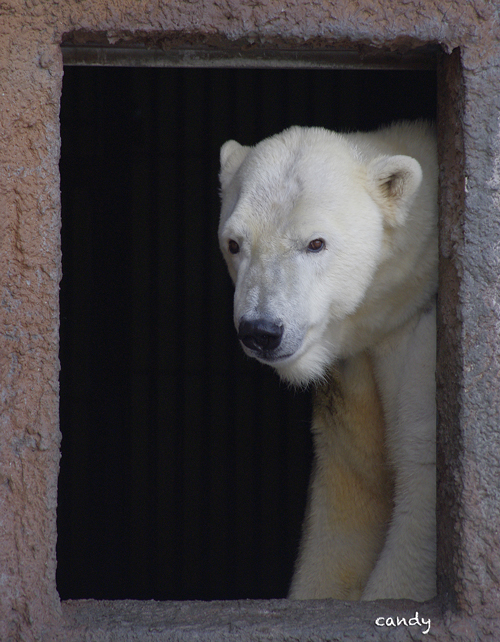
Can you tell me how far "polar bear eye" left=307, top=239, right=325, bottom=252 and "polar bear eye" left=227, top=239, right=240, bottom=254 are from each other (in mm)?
253

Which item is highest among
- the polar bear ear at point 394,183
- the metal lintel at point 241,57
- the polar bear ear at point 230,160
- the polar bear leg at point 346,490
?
the metal lintel at point 241,57

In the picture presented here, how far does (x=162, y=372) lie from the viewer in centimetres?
494

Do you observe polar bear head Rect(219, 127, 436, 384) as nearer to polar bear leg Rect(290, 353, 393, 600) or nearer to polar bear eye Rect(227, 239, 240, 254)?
polar bear eye Rect(227, 239, 240, 254)

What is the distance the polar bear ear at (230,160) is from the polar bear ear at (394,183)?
546mm

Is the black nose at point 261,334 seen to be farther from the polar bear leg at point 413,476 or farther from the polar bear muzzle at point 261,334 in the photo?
the polar bear leg at point 413,476

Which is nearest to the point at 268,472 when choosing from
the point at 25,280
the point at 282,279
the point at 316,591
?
the point at 316,591

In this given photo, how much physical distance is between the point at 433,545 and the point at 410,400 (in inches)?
19.0

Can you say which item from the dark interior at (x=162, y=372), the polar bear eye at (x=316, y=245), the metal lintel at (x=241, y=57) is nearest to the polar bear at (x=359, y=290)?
the polar bear eye at (x=316, y=245)

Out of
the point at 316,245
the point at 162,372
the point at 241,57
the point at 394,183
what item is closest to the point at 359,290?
the point at 316,245

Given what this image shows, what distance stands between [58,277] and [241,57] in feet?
2.82

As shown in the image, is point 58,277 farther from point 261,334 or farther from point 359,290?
point 359,290

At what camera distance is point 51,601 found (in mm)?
1936

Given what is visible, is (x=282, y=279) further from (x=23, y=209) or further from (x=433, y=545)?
(x=433, y=545)

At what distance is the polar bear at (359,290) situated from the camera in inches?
87.5
